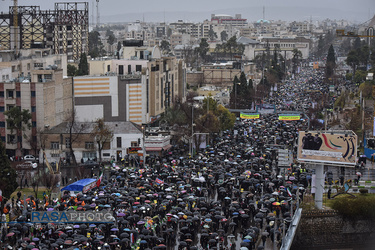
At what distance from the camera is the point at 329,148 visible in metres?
36.0

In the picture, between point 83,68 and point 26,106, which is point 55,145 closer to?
point 26,106

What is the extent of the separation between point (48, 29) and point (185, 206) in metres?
72.0

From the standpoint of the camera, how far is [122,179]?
4116 centimetres

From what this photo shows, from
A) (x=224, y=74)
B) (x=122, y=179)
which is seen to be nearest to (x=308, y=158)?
(x=122, y=179)

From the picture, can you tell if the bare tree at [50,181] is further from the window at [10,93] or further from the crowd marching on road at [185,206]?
the window at [10,93]

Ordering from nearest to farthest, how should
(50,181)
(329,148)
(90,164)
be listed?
(329,148), (50,181), (90,164)

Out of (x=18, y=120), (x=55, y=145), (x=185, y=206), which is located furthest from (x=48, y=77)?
(x=185, y=206)

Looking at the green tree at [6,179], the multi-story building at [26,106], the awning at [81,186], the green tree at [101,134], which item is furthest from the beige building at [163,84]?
the green tree at [6,179]

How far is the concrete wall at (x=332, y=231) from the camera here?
3528cm

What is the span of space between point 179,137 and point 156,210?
21.0 metres

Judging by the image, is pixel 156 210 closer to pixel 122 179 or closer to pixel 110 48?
pixel 122 179

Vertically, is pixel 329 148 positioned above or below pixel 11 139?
above

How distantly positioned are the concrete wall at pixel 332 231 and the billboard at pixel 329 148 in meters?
2.60

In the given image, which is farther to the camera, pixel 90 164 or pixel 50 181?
pixel 90 164
